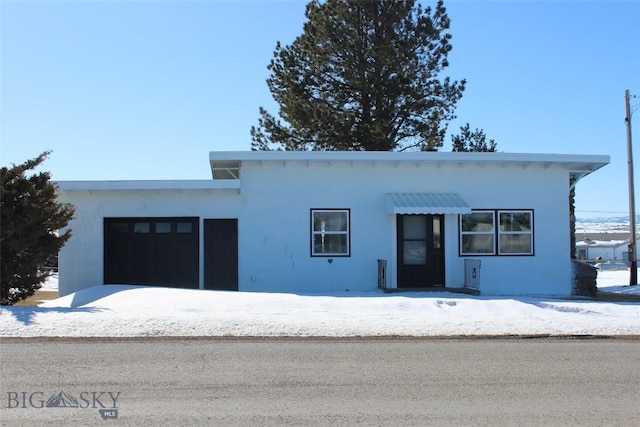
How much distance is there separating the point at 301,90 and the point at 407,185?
35.5ft

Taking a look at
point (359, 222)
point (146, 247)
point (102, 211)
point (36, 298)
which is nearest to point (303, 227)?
point (359, 222)

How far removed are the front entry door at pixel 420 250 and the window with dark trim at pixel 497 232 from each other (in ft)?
2.08

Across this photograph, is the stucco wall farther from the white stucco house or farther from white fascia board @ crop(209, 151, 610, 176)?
white fascia board @ crop(209, 151, 610, 176)

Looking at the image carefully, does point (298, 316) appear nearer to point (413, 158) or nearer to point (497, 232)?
point (413, 158)

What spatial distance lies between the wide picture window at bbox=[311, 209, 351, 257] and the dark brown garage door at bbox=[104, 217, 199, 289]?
3.05 metres

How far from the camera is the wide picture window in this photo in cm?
1652

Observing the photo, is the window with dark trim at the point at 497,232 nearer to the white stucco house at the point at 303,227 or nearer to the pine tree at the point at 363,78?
the white stucco house at the point at 303,227

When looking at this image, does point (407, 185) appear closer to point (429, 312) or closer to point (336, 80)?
point (429, 312)

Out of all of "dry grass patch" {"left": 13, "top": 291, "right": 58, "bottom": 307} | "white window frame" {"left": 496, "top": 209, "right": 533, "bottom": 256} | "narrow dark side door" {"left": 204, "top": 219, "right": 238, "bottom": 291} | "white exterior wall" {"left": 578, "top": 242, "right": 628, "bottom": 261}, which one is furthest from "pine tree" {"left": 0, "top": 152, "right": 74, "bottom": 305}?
"white exterior wall" {"left": 578, "top": 242, "right": 628, "bottom": 261}

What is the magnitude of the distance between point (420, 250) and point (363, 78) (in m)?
10.6

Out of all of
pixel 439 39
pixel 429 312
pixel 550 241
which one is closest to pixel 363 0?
pixel 439 39

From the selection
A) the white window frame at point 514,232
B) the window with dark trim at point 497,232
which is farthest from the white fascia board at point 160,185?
the white window frame at point 514,232

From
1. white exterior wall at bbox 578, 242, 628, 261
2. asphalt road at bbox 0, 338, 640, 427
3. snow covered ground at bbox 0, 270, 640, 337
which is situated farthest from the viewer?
white exterior wall at bbox 578, 242, 628, 261

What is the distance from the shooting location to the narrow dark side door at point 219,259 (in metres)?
16.4
